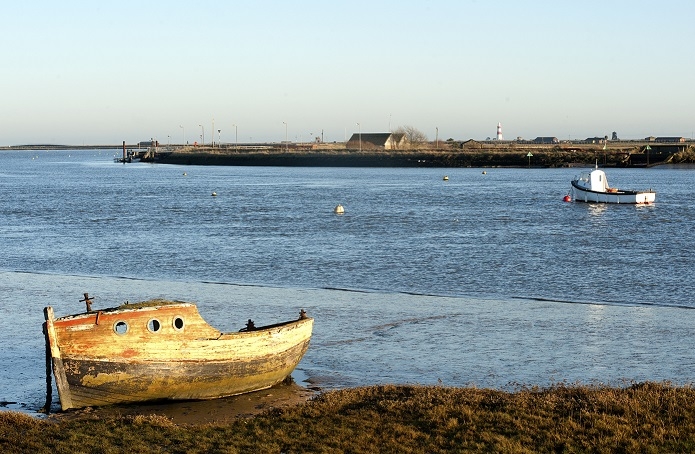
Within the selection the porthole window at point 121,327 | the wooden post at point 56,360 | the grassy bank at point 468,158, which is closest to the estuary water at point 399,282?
the wooden post at point 56,360

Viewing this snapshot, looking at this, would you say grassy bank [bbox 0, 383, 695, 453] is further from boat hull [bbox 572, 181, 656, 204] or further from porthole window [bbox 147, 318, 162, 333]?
boat hull [bbox 572, 181, 656, 204]

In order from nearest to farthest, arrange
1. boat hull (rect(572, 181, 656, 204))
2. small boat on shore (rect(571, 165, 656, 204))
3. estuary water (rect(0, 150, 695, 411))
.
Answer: estuary water (rect(0, 150, 695, 411)) < boat hull (rect(572, 181, 656, 204)) < small boat on shore (rect(571, 165, 656, 204))

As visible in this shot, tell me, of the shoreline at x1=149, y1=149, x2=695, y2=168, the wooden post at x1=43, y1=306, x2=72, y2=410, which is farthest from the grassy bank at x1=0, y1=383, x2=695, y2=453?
the shoreline at x1=149, y1=149, x2=695, y2=168

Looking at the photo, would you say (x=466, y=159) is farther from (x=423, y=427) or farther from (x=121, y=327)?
→ (x=423, y=427)

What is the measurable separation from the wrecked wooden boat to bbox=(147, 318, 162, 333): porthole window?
0.7 inches

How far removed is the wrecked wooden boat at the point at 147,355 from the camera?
16062 mm

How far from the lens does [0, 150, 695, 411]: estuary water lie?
2000cm

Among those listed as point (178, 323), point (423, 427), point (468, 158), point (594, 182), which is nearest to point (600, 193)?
point (594, 182)

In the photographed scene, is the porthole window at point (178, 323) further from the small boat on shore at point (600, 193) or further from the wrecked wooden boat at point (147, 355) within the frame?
the small boat on shore at point (600, 193)

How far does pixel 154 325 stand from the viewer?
54.4ft

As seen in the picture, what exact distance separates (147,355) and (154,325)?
1.80ft

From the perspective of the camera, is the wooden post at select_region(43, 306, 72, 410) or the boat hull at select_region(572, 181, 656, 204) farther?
the boat hull at select_region(572, 181, 656, 204)

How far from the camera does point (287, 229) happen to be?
53562mm

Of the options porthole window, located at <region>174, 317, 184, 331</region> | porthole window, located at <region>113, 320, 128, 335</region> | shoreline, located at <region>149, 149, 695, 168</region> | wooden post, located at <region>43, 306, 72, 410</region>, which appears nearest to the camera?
wooden post, located at <region>43, 306, 72, 410</region>
